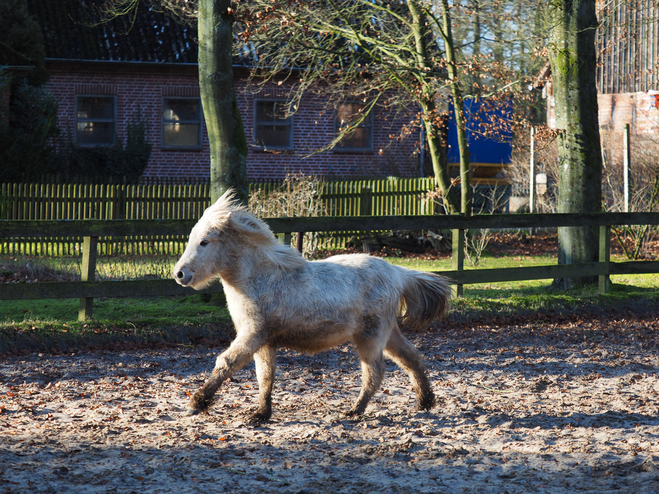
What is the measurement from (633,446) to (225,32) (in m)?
6.94

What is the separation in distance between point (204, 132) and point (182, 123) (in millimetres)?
838

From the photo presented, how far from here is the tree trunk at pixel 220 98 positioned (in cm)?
926

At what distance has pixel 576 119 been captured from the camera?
Answer: 10867 mm

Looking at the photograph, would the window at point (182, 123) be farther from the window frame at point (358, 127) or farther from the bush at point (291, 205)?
the bush at point (291, 205)

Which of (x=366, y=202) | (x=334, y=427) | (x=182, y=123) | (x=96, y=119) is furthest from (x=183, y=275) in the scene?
(x=96, y=119)

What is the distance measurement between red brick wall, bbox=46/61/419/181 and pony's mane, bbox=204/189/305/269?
17.4 meters

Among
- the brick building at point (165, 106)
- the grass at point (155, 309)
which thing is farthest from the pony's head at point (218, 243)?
the brick building at point (165, 106)

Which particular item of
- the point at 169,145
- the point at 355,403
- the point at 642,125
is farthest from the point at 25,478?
the point at 642,125

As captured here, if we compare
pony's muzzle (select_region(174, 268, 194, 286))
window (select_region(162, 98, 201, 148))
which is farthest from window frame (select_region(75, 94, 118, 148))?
pony's muzzle (select_region(174, 268, 194, 286))

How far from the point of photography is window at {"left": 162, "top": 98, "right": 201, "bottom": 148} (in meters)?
24.4

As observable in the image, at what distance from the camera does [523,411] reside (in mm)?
5590

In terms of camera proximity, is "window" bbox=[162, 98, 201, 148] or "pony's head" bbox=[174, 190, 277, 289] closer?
"pony's head" bbox=[174, 190, 277, 289]

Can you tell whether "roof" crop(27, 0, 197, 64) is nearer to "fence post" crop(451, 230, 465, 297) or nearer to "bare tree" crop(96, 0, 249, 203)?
"bare tree" crop(96, 0, 249, 203)

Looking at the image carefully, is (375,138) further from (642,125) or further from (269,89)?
(642,125)
